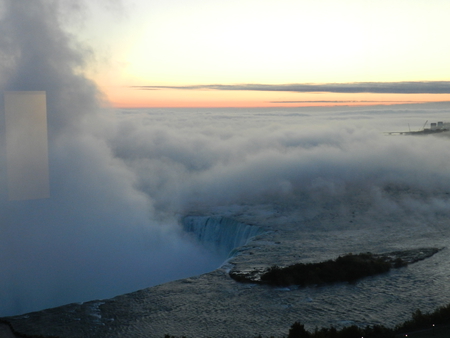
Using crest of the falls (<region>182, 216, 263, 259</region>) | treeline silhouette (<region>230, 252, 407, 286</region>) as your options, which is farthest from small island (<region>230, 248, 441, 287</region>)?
crest of the falls (<region>182, 216, 263, 259</region>)

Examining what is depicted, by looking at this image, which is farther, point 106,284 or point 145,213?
point 145,213

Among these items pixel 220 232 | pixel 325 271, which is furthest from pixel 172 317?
pixel 220 232

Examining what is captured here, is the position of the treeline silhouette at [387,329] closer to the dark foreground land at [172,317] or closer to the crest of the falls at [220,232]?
the dark foreground land at [172,317]

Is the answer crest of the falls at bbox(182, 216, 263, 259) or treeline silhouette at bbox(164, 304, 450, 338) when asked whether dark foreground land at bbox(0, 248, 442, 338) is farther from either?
crest of the falls at bbox(182, 216, 263, 259)

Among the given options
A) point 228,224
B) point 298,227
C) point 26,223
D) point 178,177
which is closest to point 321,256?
point 298,227

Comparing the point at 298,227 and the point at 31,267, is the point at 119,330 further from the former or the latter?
the point at 298,227

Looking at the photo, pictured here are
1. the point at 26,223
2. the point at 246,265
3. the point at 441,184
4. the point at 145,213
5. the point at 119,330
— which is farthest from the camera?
the point at 441,184

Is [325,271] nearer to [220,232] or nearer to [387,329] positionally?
[387,329]
